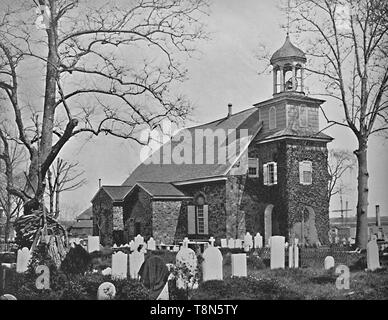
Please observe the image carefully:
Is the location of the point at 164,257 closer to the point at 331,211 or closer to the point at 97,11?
the point at 331,211

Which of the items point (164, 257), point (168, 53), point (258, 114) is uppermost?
point (168, 53)

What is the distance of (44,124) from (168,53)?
155cm

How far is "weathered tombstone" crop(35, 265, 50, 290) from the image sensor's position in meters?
5.85

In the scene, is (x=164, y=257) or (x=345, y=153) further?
(x=345, y=153)

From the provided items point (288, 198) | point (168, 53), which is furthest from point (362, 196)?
point (168, 53)

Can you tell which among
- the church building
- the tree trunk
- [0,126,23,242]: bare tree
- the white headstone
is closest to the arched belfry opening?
the church building

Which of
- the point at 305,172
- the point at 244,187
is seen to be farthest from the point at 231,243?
the point at 305,172

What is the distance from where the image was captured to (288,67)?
6.55m

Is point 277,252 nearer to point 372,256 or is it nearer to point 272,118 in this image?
point 372,256

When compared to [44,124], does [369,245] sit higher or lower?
lower

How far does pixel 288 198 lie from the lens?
655 cm

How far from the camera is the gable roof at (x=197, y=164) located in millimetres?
6234
